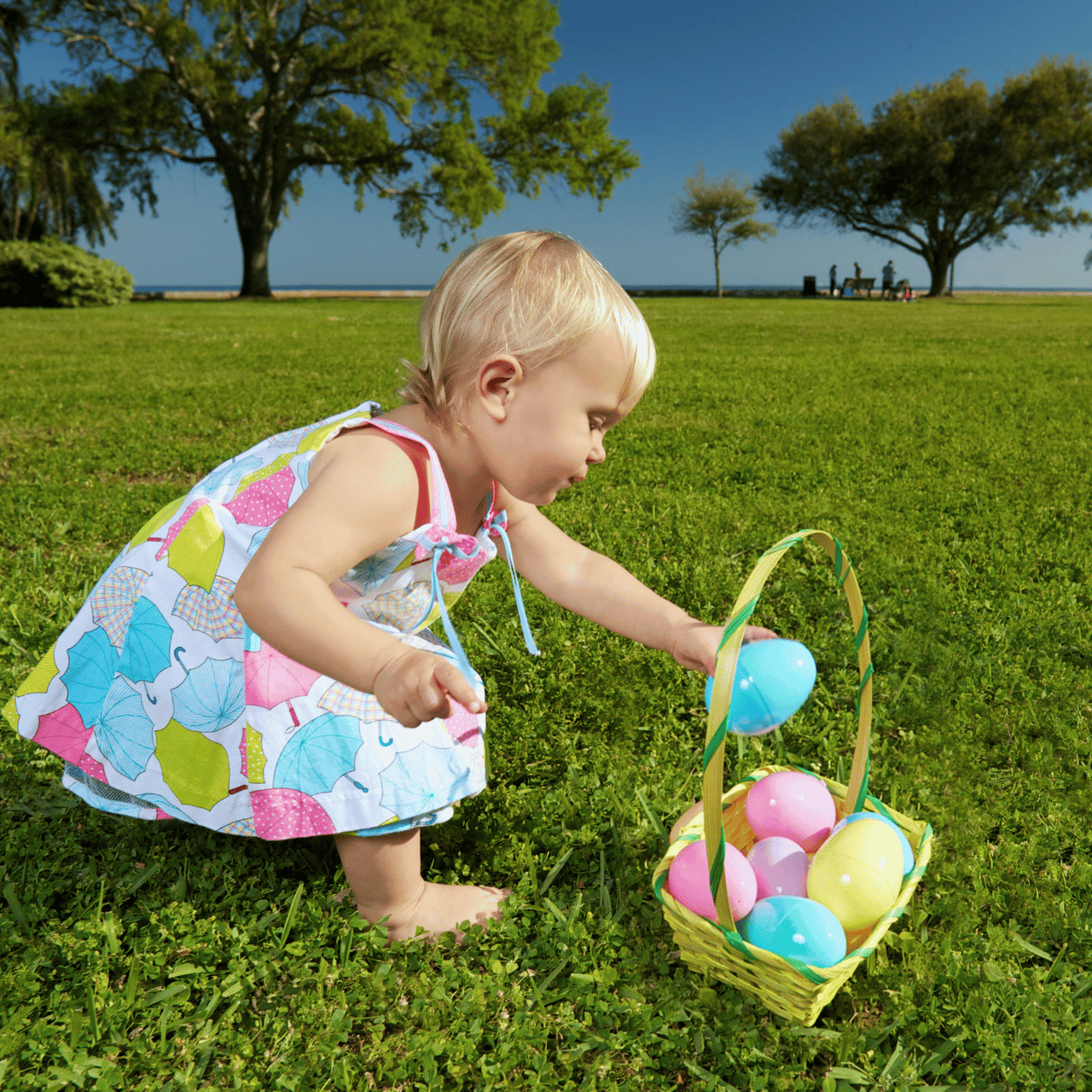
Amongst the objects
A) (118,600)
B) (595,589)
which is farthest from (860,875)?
(118,600)

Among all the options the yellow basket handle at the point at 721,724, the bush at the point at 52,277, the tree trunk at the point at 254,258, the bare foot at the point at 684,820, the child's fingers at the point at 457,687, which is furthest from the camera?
the tree trunk at the point at 254,258

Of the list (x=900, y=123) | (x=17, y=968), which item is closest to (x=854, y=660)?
(x=17, y=968)

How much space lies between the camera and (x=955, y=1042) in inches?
62.9

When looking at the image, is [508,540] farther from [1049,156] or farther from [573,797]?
[1049,156]

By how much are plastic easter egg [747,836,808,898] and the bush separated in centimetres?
2354

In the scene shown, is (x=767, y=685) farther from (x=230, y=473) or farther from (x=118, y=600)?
(x=118, y=600)

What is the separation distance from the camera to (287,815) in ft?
5.75

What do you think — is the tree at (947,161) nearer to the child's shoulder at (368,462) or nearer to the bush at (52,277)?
the bush at (52,277)

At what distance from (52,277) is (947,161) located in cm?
3626

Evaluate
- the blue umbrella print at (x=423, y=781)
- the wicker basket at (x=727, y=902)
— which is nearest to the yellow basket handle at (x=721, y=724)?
the wicker basket at (x=727, y=902)

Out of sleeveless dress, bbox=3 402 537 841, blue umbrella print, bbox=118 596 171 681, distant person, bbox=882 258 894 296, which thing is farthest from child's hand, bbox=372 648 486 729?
distant person, bbox=882 258 894 296

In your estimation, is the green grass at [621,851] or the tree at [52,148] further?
the tree at [52,148]

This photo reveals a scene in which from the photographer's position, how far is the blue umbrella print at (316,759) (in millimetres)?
1741

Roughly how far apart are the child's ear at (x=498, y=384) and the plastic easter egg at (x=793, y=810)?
1065 millimetres
